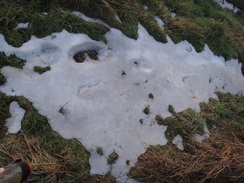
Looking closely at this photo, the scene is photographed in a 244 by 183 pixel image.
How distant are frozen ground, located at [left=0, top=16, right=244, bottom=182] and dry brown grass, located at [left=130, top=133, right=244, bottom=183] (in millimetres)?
220

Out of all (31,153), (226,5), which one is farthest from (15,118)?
(226,5)

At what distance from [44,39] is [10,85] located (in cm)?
104

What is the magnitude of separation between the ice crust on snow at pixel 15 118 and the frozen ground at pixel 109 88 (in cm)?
23

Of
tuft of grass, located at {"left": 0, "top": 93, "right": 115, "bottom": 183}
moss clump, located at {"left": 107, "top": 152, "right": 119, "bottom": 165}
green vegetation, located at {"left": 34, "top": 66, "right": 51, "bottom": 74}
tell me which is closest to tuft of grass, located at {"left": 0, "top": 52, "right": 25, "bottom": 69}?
green vegetation, located at {"left": 34, "top": 66, "right": 51, "bottom": 74}

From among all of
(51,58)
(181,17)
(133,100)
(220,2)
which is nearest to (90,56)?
(51,58)

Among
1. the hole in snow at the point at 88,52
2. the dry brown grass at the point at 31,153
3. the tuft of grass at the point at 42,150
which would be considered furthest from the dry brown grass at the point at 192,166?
the hole in snow at the point at 88,52

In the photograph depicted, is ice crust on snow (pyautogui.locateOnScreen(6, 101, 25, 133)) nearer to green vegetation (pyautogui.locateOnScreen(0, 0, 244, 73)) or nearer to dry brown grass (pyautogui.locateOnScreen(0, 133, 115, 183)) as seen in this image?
dry brown grass (pyautogui.locateOnScreen(0, 133, 115, 183))

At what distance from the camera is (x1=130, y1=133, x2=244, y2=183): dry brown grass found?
3775 millimetres

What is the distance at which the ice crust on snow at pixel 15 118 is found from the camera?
371cm

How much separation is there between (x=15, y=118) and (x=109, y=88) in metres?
1.56

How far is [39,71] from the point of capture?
4281 mm

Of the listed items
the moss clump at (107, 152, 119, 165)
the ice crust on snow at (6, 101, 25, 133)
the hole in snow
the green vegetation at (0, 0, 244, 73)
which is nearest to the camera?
the ice crust on snow at (6, 101, 25, 133)

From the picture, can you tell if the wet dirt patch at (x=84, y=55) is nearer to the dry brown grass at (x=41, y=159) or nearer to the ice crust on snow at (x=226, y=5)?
the dry brown grass at (x=41, y=159)

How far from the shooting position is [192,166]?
388 cm
